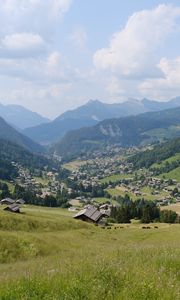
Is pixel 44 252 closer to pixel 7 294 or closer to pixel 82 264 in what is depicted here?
pixel 82 264

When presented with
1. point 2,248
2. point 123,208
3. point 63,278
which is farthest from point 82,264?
point 123,208

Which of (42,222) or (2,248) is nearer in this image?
(2,248)

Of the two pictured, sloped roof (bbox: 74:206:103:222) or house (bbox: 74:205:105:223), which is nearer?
house (bbox: 74:205:105:223)

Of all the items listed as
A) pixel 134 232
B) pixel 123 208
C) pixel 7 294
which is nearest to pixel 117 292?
pixel 7 294

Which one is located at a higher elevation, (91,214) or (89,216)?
(91,214)

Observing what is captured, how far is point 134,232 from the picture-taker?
83750mm

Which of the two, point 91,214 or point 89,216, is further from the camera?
point 91,214

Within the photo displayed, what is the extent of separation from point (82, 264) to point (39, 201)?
611 feet

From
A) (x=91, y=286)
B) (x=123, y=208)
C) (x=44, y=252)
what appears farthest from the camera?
(x=123, y=208)

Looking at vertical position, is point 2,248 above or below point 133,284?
below

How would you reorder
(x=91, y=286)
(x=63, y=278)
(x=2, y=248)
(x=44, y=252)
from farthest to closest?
(x=44, y=252) < (x=2, y=248) < (x=63, y=278) < (x=91, y=286)

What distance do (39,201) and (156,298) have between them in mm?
190353

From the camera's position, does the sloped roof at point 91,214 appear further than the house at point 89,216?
Yes

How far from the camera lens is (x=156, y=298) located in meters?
8.80
